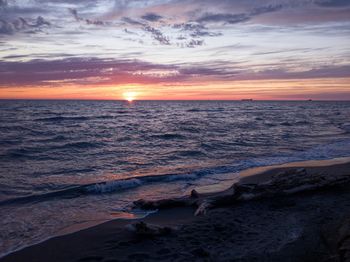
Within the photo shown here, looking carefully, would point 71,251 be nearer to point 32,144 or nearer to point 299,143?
point 32,144

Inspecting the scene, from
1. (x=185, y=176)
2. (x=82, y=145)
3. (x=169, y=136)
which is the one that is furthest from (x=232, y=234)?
(x=169, y=136)

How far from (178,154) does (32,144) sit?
10231 mm

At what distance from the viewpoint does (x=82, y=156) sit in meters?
19.3

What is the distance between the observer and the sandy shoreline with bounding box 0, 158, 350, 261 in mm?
6293

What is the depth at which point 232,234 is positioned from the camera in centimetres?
722

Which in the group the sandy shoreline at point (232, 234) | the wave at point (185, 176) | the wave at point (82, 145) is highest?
the wave at point (82, 145)

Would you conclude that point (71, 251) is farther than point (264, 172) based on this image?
No

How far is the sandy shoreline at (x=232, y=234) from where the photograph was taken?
6.29 meters

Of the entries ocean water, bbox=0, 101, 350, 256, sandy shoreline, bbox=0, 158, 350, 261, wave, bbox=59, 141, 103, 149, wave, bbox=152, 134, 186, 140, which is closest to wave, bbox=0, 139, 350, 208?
ocean water, bbox=0, 101, 350, 256

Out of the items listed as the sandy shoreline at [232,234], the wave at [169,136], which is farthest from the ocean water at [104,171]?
the sandy shoreline at [232,234]

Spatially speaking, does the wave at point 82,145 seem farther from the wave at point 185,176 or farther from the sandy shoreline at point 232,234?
the sandy shoreline at point 232,234

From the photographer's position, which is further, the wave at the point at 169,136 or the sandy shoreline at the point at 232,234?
the wave at the point at 169,136

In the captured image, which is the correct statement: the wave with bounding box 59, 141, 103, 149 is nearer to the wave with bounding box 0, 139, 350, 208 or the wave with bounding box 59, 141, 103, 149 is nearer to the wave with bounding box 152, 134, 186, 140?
the wave with bounding box 152, 134, 186, 140

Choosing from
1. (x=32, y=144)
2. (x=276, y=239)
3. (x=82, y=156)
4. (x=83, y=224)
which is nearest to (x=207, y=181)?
(x=83, y=224)
